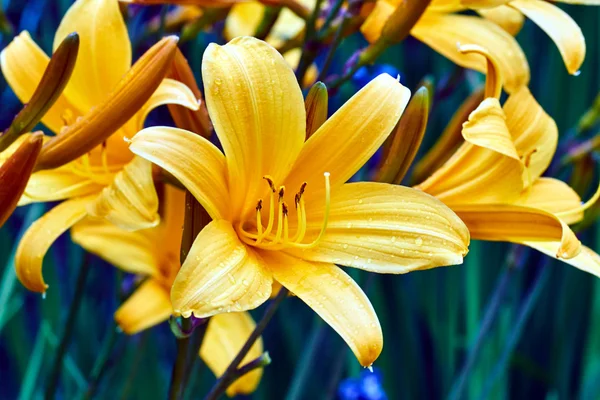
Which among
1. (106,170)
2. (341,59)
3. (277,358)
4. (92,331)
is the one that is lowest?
(277,358)

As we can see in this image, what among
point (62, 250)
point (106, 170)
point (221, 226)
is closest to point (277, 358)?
point (106, 170)

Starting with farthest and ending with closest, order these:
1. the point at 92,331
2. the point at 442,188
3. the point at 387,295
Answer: the point at 387,295
the point at 92,331
the point at 442,188

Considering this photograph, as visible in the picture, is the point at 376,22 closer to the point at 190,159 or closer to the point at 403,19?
the point at 403,19

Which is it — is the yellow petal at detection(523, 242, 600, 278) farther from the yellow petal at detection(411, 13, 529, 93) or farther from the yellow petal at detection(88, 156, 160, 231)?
the yellow petal at detection(88, 156, 160, 231)

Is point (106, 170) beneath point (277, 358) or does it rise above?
Result: above

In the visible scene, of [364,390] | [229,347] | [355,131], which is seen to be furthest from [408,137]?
[364,390]

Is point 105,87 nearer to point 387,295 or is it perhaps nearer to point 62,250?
point 387,295
